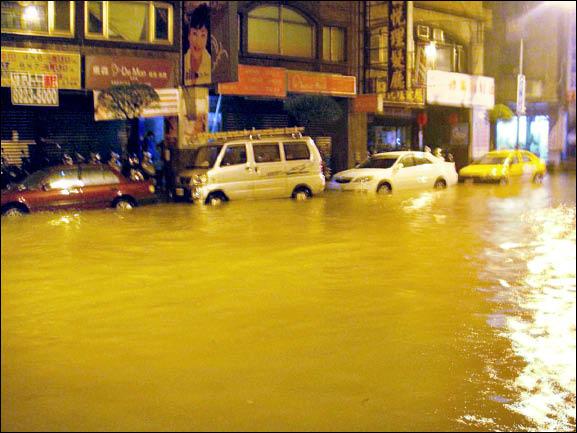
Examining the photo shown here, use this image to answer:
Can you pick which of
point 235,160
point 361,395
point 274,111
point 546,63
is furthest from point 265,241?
point 546,63

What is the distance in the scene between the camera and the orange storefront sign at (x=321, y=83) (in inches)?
1166

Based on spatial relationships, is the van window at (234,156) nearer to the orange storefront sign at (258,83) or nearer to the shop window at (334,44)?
the orange storefront sign at (258,83)

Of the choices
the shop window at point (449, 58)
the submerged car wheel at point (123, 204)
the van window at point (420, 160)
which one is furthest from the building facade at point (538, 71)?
the submerged car wheel at point (123, 204)

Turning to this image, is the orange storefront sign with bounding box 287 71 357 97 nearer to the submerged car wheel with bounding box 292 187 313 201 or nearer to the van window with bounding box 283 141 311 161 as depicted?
the van window with bounding box 283 141 311 161

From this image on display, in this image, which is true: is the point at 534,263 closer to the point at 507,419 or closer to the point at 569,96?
the point at 507,419

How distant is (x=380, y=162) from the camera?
26.1 metres

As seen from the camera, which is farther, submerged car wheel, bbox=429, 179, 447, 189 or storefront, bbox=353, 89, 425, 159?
storefront, bbox=353, 89, 425, 159

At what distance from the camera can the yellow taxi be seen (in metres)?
30.8

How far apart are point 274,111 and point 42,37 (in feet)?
33.0

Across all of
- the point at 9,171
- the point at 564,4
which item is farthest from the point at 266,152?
the point at 564,4

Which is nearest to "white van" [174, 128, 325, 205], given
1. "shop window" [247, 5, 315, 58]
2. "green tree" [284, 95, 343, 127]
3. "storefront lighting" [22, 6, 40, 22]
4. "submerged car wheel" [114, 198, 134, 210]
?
"submerged car wheel" [114, 198, 134, 210]

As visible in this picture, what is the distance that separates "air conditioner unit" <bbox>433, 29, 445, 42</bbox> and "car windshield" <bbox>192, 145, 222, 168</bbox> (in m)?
20.0

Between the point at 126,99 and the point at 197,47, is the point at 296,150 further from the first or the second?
the point at 197,47

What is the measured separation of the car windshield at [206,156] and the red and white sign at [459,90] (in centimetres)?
1746
